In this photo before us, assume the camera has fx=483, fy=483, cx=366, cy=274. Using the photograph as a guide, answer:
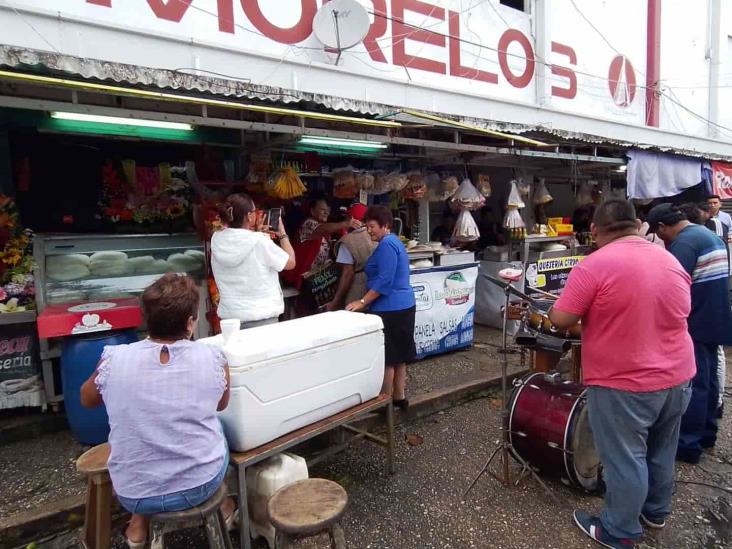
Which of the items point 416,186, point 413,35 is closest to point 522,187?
point 416,186

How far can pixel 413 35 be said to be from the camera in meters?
7.38

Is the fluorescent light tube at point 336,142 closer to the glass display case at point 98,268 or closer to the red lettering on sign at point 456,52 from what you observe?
the glass display case at point 98,268

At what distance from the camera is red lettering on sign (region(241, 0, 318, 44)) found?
19.4 feet

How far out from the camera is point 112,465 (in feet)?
6.72

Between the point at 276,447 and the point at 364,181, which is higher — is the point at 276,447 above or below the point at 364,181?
below

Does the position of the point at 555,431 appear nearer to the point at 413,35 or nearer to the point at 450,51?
the point at 413,35

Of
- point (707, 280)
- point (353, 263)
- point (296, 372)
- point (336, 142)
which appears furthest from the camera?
point (336, 142)

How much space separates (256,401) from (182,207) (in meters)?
3.41

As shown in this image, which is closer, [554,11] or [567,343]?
[567,343]

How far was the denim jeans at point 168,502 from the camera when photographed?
2021mm

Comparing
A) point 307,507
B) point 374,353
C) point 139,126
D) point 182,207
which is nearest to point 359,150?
point 182,207

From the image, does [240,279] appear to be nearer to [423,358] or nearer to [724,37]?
[423,358]

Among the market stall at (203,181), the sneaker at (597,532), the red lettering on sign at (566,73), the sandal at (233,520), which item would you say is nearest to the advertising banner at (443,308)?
the market stall at (203,181)

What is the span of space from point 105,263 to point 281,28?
3732 mm
